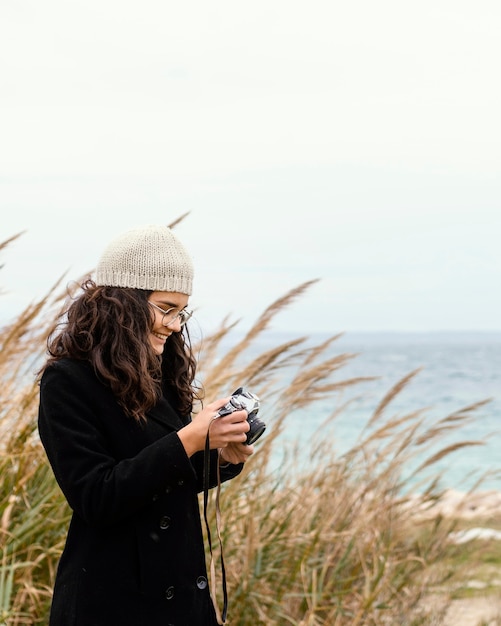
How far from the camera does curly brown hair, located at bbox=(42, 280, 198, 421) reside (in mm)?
1896

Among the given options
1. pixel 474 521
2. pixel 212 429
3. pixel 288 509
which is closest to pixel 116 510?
pixel 212 429

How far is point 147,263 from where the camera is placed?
1.97 m

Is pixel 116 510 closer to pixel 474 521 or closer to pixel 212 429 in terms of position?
pixel 212 429

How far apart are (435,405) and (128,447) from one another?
2975 mm

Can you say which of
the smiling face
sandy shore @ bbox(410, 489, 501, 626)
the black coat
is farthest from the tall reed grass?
the smiling face

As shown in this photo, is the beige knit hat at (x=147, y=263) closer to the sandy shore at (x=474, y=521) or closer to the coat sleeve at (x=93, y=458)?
the coat sleeve at (x=93, y=458)

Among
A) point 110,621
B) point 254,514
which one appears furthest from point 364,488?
point 110,621

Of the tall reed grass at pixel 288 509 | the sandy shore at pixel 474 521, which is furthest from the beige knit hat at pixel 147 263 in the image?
the sandy shore at pixel 474 521

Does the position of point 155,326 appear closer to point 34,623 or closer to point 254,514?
point 34,623

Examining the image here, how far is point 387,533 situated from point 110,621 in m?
2.04

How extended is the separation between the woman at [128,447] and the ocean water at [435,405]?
1517 mm

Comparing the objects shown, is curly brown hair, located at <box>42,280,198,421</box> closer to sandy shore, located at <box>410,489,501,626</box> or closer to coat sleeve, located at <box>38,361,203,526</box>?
coat sleeve, located at <box>38,361,203,526</box>

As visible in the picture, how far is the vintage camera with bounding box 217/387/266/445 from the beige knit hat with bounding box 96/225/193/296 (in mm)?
265

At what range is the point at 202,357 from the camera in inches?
143
